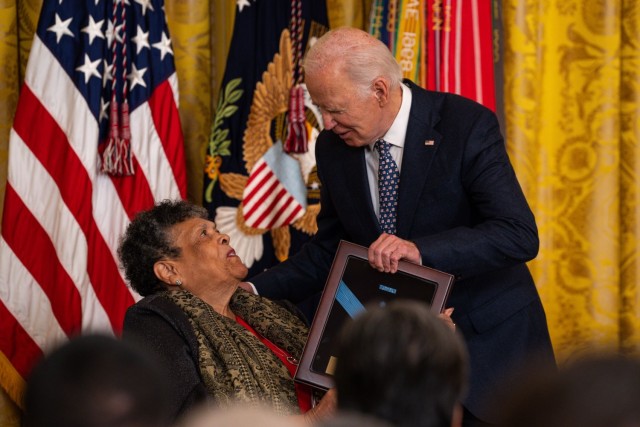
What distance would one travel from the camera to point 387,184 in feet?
9.52

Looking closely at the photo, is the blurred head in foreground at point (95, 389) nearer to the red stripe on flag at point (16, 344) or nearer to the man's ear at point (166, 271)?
the man's ear at point (166, 271)

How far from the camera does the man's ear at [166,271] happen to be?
2.94m

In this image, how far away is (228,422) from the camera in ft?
3.01

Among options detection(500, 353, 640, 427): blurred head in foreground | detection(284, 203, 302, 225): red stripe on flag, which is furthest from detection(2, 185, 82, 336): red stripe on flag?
detection(500, 353, 640, 427): blurred head in foreground

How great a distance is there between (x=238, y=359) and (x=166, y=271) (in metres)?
0.42

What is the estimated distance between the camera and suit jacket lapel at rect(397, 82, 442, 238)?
283 cm

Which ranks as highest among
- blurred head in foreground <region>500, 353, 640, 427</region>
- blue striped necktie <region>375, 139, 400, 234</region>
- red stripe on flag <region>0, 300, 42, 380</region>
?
blurred head in foreground <region>500, 353, 640, 427</region>

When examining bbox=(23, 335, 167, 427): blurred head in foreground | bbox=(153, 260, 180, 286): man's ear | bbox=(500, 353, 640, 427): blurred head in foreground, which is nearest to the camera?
bbox=(500, 353, 640, 427): blurred head in foreground

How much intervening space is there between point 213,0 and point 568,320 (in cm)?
224

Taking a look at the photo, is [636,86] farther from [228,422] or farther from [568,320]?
[228,422]

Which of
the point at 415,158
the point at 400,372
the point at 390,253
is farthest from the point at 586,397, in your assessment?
the point at 415,158

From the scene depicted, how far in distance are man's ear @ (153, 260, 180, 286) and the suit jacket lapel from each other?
2.29 ft

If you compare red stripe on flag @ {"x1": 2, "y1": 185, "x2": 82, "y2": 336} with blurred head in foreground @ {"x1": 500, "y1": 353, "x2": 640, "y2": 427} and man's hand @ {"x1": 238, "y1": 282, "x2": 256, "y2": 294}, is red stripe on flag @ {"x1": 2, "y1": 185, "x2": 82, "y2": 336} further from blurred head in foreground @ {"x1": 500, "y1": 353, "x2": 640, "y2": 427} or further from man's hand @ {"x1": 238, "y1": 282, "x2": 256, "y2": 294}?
blurred head in foreground @ {"x1": 500, "y1": 353, "x2": 640, "y2": 427}

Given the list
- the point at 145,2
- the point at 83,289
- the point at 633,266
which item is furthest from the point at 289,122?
the point at 633,266
